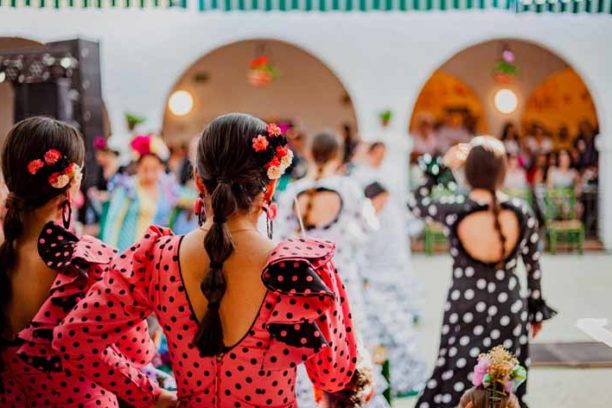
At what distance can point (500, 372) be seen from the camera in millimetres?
2766

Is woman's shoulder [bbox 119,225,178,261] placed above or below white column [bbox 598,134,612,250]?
above

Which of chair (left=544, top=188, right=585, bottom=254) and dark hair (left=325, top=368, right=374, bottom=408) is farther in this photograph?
chair (left=544, top=188, right=585, bottom=254)

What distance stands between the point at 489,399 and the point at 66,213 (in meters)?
1.47

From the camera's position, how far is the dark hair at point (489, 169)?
3986 millimetres

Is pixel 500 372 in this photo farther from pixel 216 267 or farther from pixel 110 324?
pixel 110 324

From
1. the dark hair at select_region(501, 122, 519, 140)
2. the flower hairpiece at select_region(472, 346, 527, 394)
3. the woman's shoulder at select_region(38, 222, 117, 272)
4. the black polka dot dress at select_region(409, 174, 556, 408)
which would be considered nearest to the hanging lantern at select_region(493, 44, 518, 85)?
the dark hair at select_region(501, 122, 519, 140)

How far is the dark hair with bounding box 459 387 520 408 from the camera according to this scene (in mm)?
2799

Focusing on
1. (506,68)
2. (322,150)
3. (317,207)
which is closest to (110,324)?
(317,207)

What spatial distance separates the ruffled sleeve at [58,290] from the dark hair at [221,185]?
428 mm

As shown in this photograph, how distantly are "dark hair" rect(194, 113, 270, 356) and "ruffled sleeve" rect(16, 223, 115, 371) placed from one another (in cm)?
43

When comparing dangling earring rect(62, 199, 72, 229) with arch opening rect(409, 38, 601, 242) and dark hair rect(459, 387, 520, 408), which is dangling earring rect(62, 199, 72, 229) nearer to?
dark hair rect(459, 387, 520, 408)

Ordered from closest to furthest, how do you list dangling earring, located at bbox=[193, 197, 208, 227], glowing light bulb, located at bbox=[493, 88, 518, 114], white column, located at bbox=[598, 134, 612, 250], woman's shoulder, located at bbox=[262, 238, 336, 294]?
woman's shoulder, located at bbox=[262, 238, 336, 294], dangling earring, located at bbox=[193, 197, 208, 227], white column, located at bbox=[598, 134, 612, 250], glowing light bulb, located at bbox=[493, 88, 518, 114]

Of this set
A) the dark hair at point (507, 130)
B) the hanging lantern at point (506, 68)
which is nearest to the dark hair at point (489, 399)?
the hanging lantern at point (506, 68)

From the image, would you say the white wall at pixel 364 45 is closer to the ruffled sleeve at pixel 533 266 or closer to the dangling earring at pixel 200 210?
the ruffled sleeve at pixel 533 266
